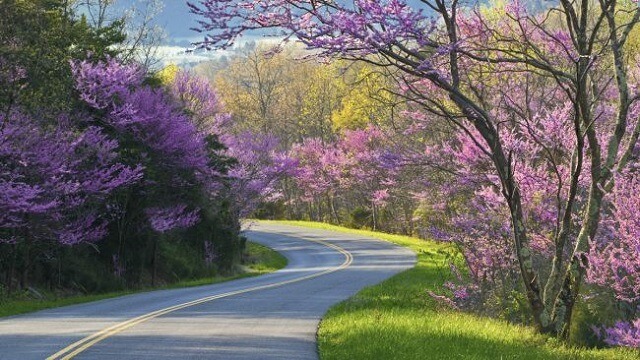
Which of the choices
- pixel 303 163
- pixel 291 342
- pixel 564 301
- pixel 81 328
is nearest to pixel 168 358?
pixel 291 342

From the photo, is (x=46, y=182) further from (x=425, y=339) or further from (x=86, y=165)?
(x=425, y=339)

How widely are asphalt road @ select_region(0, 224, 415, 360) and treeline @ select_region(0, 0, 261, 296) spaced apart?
395cm

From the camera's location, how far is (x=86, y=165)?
2153cm

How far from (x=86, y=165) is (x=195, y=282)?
25.4 feet

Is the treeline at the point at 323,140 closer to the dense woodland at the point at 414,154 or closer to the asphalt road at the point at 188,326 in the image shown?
the dense woodland at the point at 414,154

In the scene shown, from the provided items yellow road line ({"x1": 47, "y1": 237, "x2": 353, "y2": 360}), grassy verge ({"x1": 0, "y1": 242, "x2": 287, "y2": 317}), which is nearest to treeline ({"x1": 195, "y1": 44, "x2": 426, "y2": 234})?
grassy verge ({"x1": 0, "y1": 242, "x2": 287, "y2": 317})

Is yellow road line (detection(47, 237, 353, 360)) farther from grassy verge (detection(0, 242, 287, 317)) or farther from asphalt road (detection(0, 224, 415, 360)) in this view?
grassy verge (detection(0, 242, 287, 317))

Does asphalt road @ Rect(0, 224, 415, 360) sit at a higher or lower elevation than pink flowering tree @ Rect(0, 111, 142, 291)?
lower

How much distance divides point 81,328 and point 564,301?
26.8 feet

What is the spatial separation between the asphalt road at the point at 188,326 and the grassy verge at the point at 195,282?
1.00 metres

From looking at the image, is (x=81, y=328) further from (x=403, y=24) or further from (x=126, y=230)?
(x=126, y=230)

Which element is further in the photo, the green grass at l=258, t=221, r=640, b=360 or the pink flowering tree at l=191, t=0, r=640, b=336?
the green grass at l=258, t=221, r=640, b=360

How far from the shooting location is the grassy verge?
16297 mm

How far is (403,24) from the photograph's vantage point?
673cm
